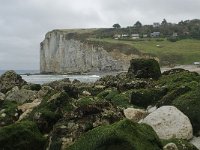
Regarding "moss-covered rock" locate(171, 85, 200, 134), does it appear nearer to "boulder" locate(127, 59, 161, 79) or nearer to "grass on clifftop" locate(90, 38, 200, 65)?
"boulder" locate(127, 59, 161, 79)

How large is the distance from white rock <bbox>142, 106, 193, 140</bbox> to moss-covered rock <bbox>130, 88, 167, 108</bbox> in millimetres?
5730

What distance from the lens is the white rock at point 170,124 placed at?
15609 mm

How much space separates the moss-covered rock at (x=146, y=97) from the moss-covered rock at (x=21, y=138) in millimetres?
7711

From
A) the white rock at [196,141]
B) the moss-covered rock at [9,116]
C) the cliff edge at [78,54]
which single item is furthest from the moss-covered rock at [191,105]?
the cliff edge at [78,54]

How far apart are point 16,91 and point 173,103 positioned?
12.1 m

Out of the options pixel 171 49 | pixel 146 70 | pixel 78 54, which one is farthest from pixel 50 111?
pixel 78 54

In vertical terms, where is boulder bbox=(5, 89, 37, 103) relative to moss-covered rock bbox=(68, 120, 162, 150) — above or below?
below

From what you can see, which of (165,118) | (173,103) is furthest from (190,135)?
(173,103)

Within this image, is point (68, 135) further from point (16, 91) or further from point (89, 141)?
point (16, 91)

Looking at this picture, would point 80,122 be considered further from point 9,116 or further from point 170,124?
point 9,116

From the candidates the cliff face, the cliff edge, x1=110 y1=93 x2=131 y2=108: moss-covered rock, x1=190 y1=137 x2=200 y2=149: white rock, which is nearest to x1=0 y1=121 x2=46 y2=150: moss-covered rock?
x1=190 y1=137 x2=200 y2=149: white rock

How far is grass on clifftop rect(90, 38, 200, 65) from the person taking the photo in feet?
506

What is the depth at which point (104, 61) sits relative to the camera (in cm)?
16938

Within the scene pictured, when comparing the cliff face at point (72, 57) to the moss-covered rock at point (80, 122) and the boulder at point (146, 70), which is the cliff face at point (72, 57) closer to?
the boulder at point (146, 70)
